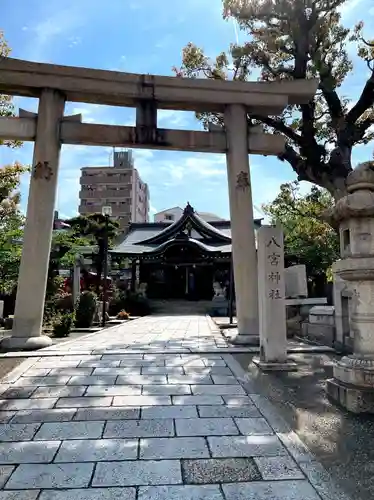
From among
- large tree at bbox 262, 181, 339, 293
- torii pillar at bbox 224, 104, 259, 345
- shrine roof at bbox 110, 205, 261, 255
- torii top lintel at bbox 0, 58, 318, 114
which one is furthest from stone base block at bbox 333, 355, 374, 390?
shrine roof at bbox 110, 205, 261, 255

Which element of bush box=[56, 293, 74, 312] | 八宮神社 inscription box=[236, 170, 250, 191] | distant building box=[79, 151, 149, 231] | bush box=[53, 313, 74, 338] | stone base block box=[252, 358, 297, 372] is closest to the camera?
stone base block box=[252, 358, 297, 372]

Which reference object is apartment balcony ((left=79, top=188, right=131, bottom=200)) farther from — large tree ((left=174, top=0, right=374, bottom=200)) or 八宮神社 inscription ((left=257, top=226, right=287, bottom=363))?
八宮神社 inscription ((left=257, top=226, right=287, bottom=363))

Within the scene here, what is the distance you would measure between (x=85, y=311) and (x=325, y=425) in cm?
1130

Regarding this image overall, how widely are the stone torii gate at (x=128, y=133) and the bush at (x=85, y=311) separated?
546cm

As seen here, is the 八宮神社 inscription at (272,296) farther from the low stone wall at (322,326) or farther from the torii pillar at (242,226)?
the low stone wall at (322,326)

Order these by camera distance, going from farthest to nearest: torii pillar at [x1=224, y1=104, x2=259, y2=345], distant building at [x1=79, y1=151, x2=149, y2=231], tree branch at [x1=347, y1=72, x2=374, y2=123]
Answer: distant building at [x1=79, y1=151, x2=149, y2=231]
tree branch at [x1=347, y1=72, x2=374, y2=123]
torii pillar at [x1=224, y1=104, x2=259, y2=345]

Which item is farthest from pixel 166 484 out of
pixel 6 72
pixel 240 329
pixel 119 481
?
pixel 6 72

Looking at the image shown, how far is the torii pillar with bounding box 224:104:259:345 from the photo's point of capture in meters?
8.95

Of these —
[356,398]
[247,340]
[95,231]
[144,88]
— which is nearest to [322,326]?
[247,340]

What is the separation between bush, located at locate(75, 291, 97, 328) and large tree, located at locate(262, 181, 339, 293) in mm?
8590

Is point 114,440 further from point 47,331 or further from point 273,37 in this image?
point 273,37

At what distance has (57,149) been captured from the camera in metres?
8.92

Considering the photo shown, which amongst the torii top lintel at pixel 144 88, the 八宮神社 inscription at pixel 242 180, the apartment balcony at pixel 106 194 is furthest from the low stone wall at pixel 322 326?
the apartment balcony at pixel 106 194

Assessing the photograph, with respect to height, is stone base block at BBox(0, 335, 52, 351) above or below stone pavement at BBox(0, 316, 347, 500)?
above
